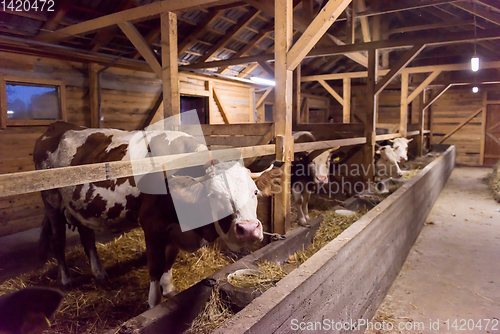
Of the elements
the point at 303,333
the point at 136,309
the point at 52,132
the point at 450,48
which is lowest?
the point at 136,309

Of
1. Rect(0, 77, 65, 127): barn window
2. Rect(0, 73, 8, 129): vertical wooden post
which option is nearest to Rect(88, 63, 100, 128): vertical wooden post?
Rect(0, 77, 65, 127): barn window

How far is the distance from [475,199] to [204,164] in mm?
7842

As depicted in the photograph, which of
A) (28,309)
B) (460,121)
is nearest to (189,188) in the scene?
(28,309)

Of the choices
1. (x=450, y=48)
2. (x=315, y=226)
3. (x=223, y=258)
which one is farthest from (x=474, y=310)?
(x=450, y=48)

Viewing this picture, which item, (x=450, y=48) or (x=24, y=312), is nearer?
(x=24, y=312)

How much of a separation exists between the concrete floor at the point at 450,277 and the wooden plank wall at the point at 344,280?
0.19m

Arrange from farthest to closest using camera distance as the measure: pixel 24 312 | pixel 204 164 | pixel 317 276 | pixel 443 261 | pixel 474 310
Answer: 1. pixel 443 261
2. pixel 474 310
3. pixel 24 312
4. pixel 204 164
5. pixel 317 276

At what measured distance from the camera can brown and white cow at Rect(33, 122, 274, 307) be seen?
212 cm

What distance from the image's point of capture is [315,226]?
3.91 metres

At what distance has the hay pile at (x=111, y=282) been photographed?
2.49 meters

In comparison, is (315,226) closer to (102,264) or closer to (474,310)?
(474,310)

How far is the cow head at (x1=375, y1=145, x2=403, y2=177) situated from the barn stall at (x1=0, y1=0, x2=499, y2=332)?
4.12 ft

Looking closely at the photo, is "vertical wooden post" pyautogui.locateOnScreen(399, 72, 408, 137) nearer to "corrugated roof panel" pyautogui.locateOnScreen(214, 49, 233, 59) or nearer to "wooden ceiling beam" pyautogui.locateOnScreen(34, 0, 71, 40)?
"corrugated roof panel" pyautogui.locateOnScreen(214, 49, 233, 59)

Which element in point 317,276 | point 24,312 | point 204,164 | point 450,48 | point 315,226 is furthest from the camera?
point 450,48
